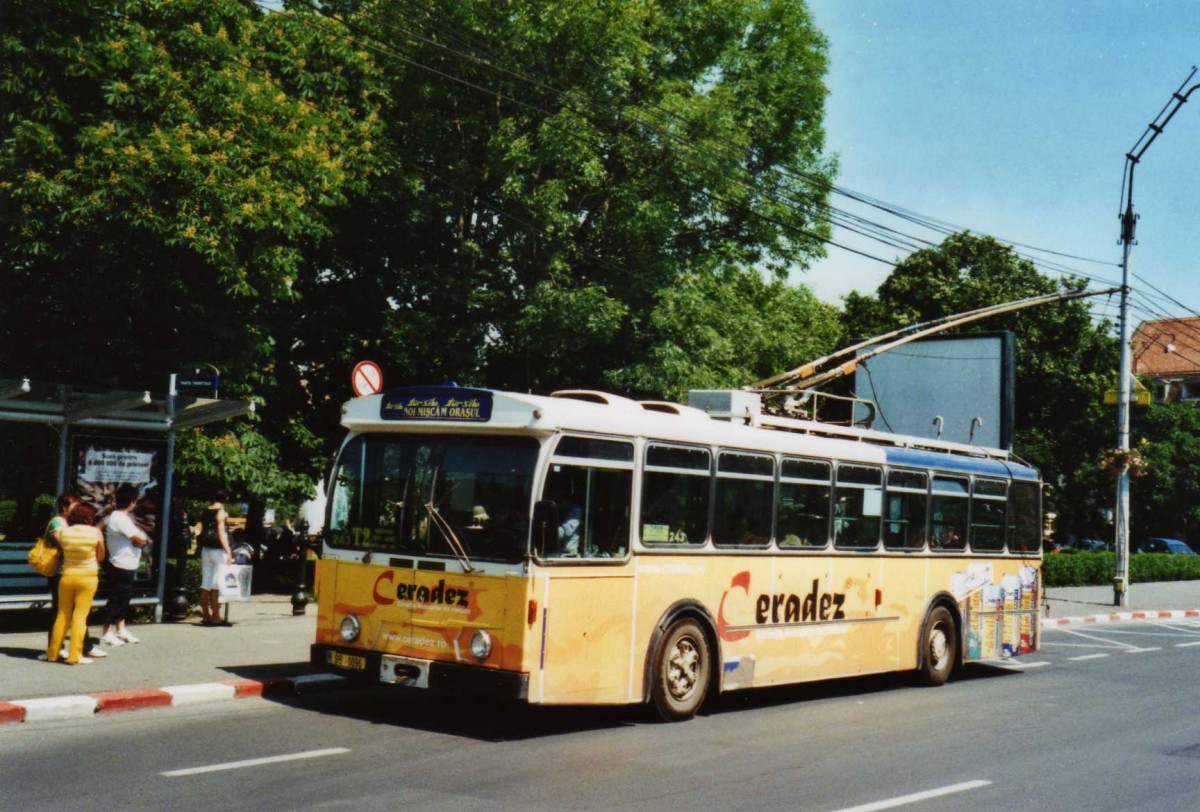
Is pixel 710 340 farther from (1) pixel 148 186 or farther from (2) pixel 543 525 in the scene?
(2) pixel 543 525

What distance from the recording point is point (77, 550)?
1180cm

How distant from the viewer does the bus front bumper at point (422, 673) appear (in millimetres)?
9516

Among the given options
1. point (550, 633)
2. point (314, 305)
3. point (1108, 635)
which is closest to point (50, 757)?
point (550, 633)

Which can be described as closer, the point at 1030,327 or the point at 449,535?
the point at 449,535

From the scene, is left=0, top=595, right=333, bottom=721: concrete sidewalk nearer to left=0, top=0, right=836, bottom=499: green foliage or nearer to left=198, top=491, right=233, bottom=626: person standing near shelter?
left=198, top=491, right=233, bottom=626: person standing near shelter

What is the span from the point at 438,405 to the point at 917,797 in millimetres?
4870

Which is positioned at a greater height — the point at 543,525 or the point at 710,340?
the point at 710,340

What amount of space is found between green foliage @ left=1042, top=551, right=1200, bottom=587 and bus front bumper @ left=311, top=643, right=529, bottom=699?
23.9 m

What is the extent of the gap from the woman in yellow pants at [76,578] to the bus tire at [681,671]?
5.57m

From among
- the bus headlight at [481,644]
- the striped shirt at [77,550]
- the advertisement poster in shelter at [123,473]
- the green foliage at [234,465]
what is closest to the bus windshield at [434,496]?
the bus headlight at [481,644]

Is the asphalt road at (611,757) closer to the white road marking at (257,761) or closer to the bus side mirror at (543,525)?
the white road marking at (257,761)

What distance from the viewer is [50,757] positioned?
8.41 metres

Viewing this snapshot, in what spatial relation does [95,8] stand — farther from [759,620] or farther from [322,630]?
[759,620]

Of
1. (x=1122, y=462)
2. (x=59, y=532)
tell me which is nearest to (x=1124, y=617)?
(x=1122, y=462)
